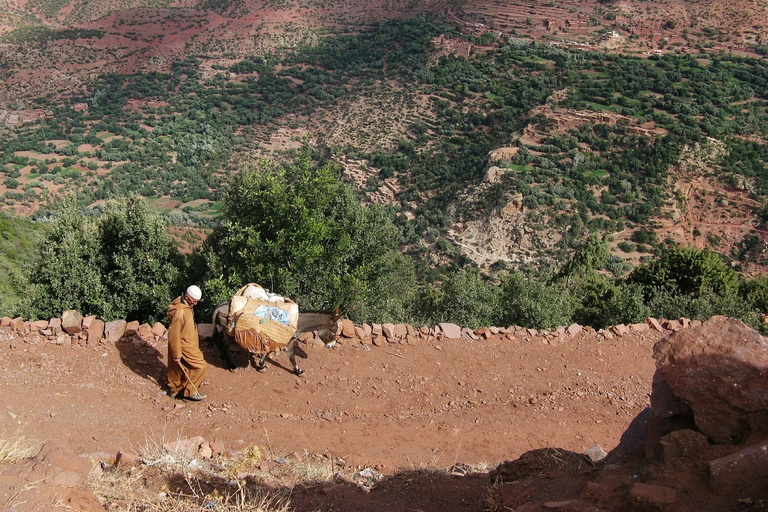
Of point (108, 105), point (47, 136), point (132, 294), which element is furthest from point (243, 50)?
point (132, 294)

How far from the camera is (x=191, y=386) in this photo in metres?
8.03

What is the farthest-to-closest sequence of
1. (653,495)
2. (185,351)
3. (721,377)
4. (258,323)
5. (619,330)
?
(619,330) → (258,323) → (185,351) → (721,377) → (653,495)

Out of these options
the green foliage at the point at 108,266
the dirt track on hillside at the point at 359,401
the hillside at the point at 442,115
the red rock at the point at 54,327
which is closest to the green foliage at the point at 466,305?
the dirt track on hillside at the point at 359,401

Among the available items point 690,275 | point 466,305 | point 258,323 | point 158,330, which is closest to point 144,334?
point 158,330

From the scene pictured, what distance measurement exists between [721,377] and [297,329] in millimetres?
6046

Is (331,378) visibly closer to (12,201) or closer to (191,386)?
(191,386)

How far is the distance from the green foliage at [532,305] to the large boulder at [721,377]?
8436 millimetres

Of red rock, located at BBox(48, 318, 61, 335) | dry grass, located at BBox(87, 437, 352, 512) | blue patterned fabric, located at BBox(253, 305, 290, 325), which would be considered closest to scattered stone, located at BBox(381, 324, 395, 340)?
blue patterned fabric, located at BBox(253, 305, 290, 325)

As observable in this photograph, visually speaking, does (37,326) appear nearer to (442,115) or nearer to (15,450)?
(15,450)

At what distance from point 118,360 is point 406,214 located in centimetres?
3422

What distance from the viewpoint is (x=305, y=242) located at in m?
10.1

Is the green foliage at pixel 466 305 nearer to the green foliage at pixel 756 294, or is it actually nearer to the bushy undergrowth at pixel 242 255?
the bushy undergrowth at pixel 242 255

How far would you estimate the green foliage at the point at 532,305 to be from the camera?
43.2 feet

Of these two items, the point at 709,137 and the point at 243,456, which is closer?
the point at 243,456
